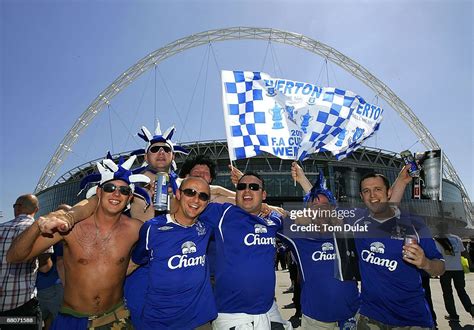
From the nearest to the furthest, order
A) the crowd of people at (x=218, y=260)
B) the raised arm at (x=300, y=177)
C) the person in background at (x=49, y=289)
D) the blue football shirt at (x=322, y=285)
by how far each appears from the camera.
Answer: the crowd of people at (x=218, y=260) < the blue football shirt at (x=322, y=285) < the raised arm at (x=300, y=177) < the person in background at (x=49, y=289)

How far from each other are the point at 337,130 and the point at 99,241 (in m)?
6.40

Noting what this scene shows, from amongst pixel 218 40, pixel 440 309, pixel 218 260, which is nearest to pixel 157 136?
pixel 218 260

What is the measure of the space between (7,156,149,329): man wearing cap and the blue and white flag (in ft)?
13.3

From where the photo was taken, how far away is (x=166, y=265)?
13.1 ft

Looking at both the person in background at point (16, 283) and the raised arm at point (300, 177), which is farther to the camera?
the raised arm at point (300, 177)

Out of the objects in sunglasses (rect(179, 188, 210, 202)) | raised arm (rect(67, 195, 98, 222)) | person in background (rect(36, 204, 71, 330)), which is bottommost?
person in background (rect(36, 204, 71, 330))

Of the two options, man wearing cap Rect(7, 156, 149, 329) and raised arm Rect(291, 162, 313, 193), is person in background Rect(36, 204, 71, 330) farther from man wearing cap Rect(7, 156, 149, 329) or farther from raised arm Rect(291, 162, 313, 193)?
raised arm Rect(291, 162, 313, 193)

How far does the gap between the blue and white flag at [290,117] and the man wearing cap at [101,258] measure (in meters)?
4.07

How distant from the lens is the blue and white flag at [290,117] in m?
8.27

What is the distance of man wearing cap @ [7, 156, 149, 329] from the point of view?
13.3ft

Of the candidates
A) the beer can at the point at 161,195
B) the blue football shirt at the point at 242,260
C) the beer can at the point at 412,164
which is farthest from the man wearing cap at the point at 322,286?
the beer can at the point at 161,195

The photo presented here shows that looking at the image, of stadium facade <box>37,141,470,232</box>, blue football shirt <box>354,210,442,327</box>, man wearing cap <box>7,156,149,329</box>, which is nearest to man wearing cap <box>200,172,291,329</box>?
man wearing cap <box>7,156,149,329</box>

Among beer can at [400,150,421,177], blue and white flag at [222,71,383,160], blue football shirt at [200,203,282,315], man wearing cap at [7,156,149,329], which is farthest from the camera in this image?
blue and white flag at [222,71,383,160]

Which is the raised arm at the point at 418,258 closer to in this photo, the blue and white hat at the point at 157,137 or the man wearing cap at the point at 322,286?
the man wearing cap at the point at 322,286
